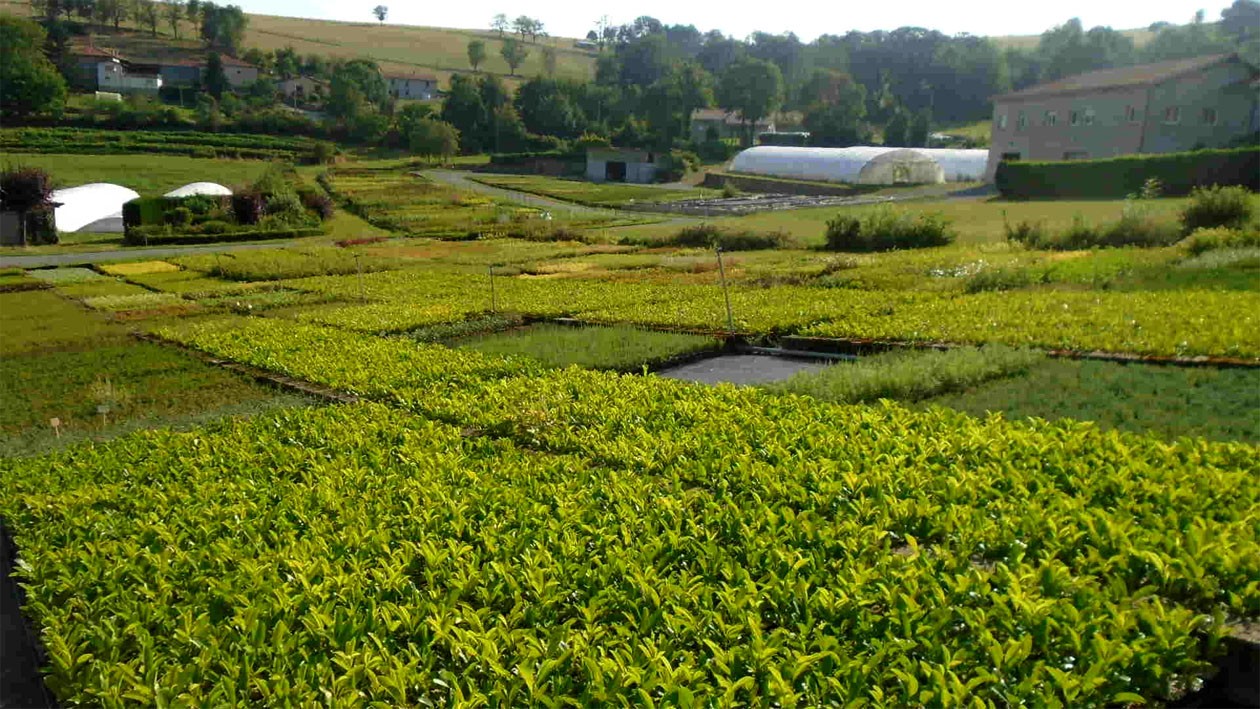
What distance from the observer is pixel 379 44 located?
472ft

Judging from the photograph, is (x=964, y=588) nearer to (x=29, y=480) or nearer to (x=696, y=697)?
(x=696, y=697)

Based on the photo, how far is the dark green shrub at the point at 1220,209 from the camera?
83.3ft

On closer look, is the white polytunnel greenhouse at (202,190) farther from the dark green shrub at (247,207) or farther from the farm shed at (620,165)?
the farm shed at (620,165)

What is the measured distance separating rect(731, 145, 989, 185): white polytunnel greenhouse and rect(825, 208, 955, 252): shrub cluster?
110 ft

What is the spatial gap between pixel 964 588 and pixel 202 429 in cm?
856

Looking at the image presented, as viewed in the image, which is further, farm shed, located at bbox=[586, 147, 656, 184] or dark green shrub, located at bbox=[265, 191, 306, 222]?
farm shed, located at bbox=[586, 147, 656, 184]

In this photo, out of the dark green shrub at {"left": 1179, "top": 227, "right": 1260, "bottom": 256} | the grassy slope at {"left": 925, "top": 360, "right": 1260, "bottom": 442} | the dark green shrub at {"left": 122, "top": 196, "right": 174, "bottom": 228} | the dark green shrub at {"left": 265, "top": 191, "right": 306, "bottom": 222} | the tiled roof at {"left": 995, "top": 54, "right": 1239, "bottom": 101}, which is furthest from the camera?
the dark green shrub at {"left": 265, "top": 191, "right": 306, "bottom": 222}

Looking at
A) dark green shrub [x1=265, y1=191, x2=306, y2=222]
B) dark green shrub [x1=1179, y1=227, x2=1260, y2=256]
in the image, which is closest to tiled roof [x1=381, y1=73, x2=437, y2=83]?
dark green shrub [x1=265, y1=191, x2=306, y2=222]

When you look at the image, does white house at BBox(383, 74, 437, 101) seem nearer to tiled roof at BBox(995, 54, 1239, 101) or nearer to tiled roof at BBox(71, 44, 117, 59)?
tiled roof at BBox(71, 44, 117, 59)

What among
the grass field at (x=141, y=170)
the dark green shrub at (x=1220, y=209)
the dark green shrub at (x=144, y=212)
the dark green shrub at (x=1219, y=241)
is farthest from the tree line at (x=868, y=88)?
the dark green shrub at (x=1219, y=241)

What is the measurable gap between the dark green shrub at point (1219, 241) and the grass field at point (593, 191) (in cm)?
3910

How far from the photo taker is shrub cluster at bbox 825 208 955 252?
2975 cm

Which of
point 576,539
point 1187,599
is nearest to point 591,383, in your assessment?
point 576,539

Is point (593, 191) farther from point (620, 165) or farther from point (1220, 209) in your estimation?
point (1220, 209)
